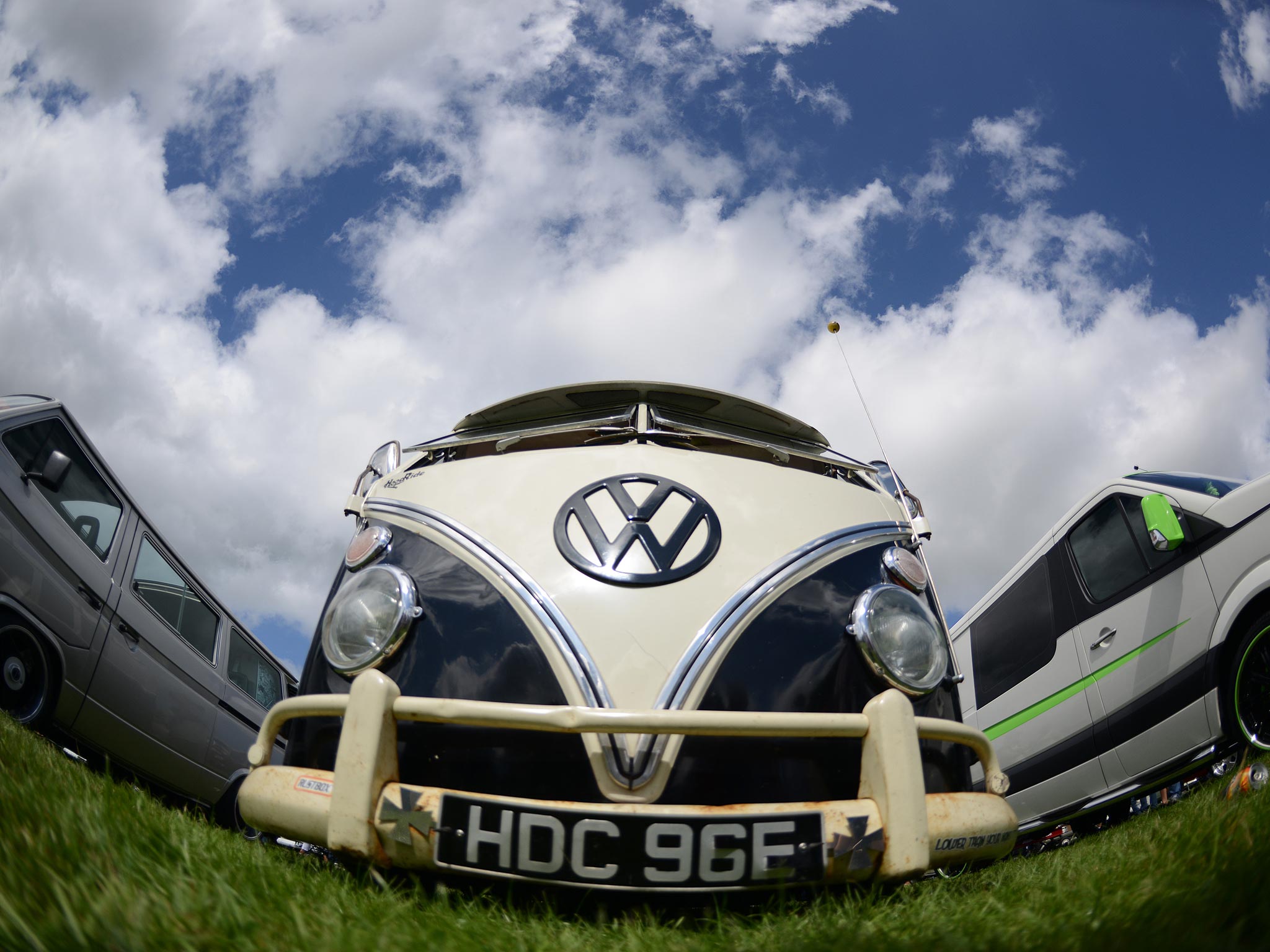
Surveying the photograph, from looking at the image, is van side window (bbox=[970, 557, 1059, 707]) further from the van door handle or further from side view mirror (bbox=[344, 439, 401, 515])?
side view mirror (bbox=[344, 439, 401, 515])

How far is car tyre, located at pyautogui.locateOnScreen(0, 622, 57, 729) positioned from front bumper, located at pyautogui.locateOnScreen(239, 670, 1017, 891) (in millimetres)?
3119

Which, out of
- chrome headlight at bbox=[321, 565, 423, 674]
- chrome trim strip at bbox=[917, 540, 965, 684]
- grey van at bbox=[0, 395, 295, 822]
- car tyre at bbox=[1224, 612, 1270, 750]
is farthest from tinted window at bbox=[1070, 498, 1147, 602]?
grey van at bbox=[0, 395, 295, 822]

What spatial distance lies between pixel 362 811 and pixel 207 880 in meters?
0.30

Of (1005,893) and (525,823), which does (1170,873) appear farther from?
(525,823)

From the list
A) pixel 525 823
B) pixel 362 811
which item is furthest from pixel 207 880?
pixel 525 823

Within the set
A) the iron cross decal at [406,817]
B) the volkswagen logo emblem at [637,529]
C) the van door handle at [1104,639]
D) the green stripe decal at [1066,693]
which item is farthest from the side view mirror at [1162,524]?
the iron cross decal at [406,817]

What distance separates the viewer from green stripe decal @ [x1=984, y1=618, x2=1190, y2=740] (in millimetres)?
4539

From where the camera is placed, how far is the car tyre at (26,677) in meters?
3.94

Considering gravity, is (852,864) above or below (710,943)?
above

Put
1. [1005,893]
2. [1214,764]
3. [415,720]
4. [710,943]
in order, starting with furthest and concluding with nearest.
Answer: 1. [1214,764]
2. [1005,893]
3. [415,720]
4. [710,943]

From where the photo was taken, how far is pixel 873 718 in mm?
1718

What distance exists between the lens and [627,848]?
5.06 ft

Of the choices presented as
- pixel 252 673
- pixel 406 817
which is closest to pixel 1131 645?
pixel 406 817

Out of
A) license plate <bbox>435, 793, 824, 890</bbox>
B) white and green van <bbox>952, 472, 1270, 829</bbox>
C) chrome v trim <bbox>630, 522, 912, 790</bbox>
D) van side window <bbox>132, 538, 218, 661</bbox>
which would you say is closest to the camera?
license plate <bbox>435, 793, 824, 890</bbox>
